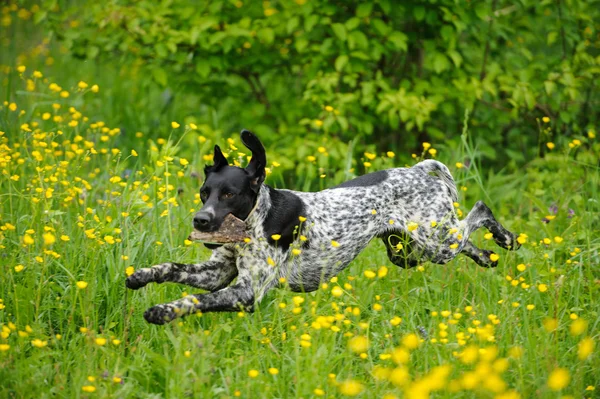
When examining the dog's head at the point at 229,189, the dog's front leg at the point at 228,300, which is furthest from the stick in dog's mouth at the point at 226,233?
the dog's front leg at the point at 228,300

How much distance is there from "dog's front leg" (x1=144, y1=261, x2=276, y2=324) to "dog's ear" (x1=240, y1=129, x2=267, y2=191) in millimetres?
467

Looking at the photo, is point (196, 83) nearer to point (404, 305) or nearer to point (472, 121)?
point (472, 121)

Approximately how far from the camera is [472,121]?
7.67m

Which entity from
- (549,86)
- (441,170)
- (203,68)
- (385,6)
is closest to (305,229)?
(441,170)

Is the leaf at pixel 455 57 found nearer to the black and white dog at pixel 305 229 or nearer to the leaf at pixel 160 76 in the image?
the black and white dog at pixel 305 229

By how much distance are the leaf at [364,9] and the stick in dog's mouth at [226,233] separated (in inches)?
130

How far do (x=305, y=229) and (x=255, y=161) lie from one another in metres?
0.54

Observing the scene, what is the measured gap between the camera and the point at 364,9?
678 cm

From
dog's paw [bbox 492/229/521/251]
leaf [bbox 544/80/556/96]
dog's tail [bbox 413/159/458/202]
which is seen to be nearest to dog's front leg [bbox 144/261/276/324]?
dog's tail [bbox 413/159/458/202]

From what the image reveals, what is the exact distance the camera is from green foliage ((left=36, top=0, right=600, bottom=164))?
268 inches

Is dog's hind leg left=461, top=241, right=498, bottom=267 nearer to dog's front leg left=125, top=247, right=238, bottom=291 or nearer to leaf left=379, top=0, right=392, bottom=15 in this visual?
dog's front leg left=125, top=247, right=238, bottom=291

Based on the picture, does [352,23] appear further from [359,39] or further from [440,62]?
[440,62]

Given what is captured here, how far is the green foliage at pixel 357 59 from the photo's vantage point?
22.4 ft

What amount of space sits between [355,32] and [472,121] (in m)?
1.70
